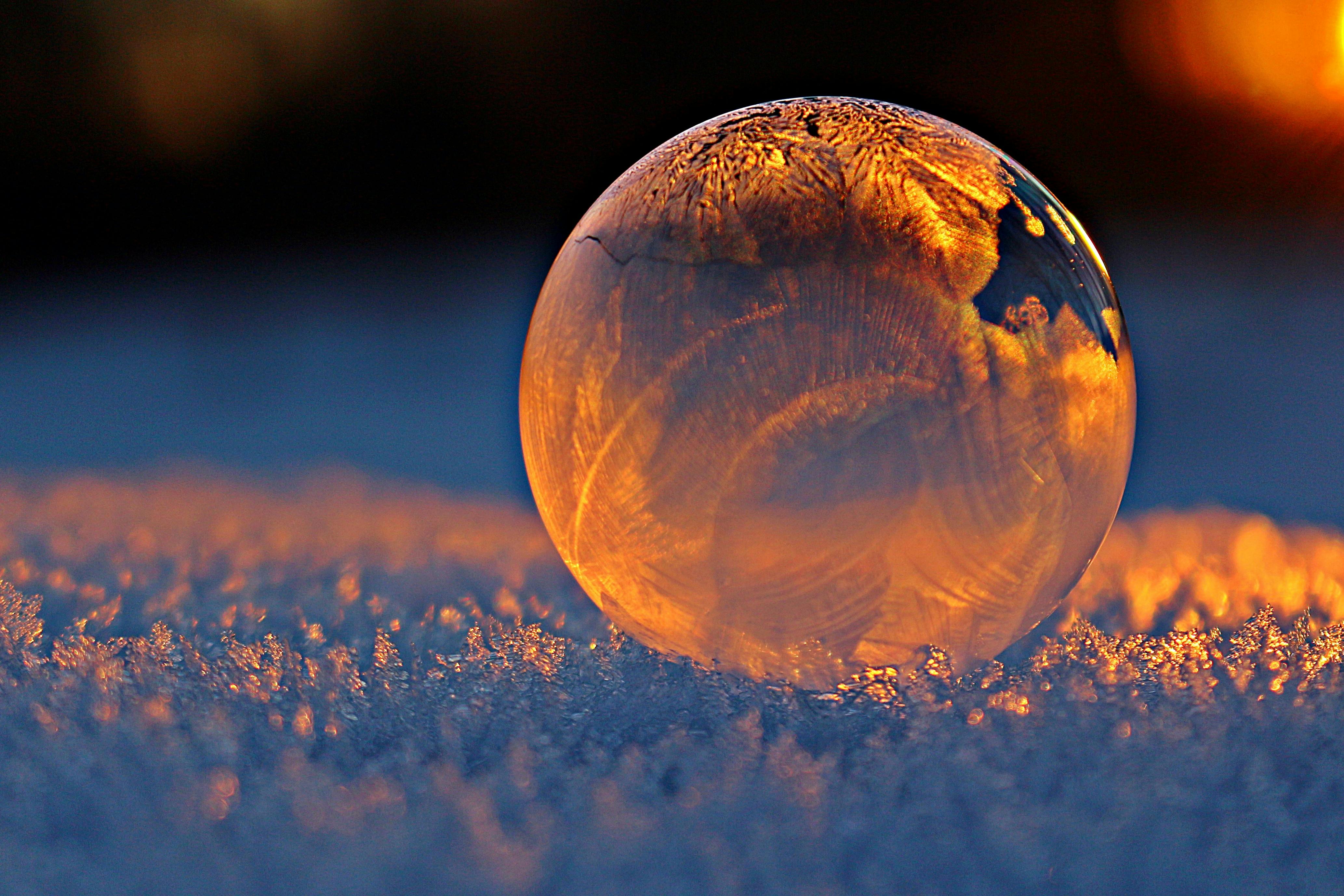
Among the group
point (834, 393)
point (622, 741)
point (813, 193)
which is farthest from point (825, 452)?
point (622, 741)

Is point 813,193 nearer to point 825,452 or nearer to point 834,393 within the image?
point 834,393

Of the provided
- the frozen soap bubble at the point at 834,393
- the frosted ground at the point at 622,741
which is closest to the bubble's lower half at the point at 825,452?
the frozen soap bubble at the point at 834,393

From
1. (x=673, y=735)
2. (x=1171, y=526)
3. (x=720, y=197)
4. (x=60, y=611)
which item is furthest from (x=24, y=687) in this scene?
(x=1171, y=526)

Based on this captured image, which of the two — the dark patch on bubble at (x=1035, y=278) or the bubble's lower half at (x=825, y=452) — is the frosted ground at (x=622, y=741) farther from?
the dark patch on bubble at (x=1035, y=278)

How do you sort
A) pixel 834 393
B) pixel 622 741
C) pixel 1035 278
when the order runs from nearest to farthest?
pixel 834 393 → pixel 1035 278 → pixel 622 741

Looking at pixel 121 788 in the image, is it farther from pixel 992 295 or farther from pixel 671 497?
pixel 992 295

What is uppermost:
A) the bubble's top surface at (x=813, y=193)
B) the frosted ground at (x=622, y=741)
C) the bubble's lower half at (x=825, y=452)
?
the bubble's top surface at (x=813, y=193)

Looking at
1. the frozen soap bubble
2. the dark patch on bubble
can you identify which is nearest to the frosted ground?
the frozen soap bubble
